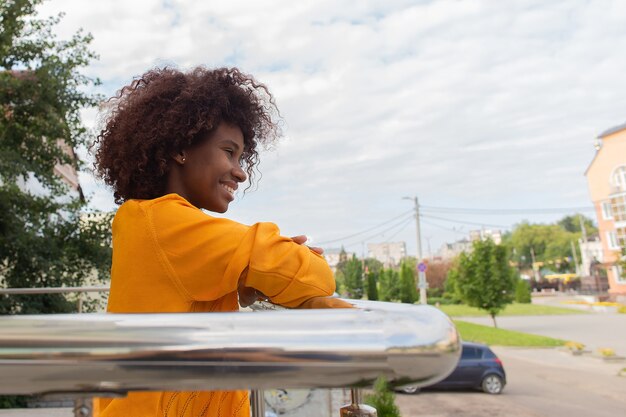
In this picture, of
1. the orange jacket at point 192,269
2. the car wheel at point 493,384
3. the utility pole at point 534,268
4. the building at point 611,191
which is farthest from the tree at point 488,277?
the utility pole at point 534,268

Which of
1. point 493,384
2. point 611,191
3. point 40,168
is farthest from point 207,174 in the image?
point 611,191

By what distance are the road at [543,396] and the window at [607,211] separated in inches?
1333

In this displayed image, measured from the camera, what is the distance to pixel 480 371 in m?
15.1

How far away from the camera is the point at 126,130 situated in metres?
1.47

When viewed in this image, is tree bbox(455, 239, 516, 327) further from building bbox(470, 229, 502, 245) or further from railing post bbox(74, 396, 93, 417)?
railing post bbox(74, 396, 93, 417)

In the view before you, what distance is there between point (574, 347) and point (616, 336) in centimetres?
619

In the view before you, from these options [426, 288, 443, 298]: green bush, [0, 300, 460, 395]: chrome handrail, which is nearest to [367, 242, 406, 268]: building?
[426, 288, 443, 298]: green bush

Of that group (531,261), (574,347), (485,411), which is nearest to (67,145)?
(485,411)

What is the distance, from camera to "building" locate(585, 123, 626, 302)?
151ft

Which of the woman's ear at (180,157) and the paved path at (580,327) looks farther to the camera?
the paved path at (580,327)

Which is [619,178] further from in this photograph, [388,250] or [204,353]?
[388,250]

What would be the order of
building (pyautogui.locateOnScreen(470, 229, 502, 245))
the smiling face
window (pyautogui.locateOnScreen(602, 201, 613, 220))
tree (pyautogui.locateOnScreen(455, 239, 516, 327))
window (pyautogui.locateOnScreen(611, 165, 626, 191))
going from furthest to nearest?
window (pyautogui.locateOnScreen(602, 201, 613, 220)) < window (pyautogui.locateOnScreen(611, 165, 626, 191)) < building (pyautogui.locateOnScreen(470, 229, 502, 245)) < tree (pyautogui.locateOnScreen(455, 239, 516, 327)) < the smiling face

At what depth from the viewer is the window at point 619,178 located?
152 ft

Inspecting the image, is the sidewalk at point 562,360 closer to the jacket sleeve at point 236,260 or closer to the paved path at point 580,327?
the paved path at point 580,327
